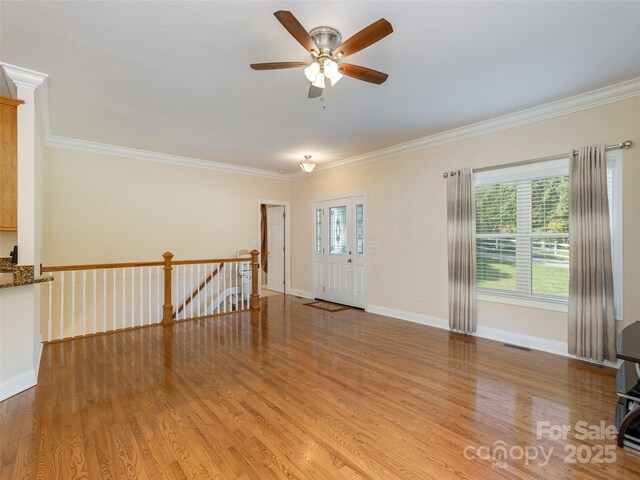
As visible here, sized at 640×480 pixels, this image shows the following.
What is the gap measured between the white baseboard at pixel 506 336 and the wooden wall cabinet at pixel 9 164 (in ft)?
16.3

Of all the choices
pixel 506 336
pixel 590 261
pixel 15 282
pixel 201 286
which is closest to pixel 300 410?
pixel 15 282

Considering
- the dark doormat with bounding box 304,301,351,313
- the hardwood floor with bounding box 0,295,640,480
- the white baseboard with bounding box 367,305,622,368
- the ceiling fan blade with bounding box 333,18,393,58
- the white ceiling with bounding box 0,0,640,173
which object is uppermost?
the white ceiling with bounding box 0,0,640,173

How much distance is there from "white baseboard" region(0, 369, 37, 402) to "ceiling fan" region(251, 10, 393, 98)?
10.9 ft

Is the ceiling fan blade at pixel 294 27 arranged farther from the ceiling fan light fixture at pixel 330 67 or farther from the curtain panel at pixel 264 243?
the curtain panel at pixel 264 243

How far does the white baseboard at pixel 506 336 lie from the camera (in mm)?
3646

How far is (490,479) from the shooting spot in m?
1.77

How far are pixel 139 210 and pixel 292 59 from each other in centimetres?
415

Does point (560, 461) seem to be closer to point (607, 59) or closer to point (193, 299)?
point (607, 59)

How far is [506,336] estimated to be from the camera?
13.5ft

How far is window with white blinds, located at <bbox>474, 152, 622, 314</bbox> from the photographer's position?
12.0 ft

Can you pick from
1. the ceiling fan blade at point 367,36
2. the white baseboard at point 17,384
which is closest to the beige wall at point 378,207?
the white baseboard at point 17,384

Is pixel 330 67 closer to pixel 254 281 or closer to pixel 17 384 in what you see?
pixel 17 384

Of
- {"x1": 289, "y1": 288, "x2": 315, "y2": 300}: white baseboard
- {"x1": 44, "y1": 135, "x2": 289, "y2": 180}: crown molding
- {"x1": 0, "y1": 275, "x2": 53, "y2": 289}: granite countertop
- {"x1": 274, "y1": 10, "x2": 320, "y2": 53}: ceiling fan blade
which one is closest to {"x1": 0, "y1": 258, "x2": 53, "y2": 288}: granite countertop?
{"x1": 0, "y1": 275, "x2": 53, "y2": 289}: granite countertop

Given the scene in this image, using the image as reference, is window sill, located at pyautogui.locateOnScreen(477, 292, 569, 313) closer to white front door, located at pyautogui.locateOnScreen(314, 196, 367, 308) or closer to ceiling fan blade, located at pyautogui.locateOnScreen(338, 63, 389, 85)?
white front door, located at pyautogui.locateOnScreen(314, 196, 367, 308)
